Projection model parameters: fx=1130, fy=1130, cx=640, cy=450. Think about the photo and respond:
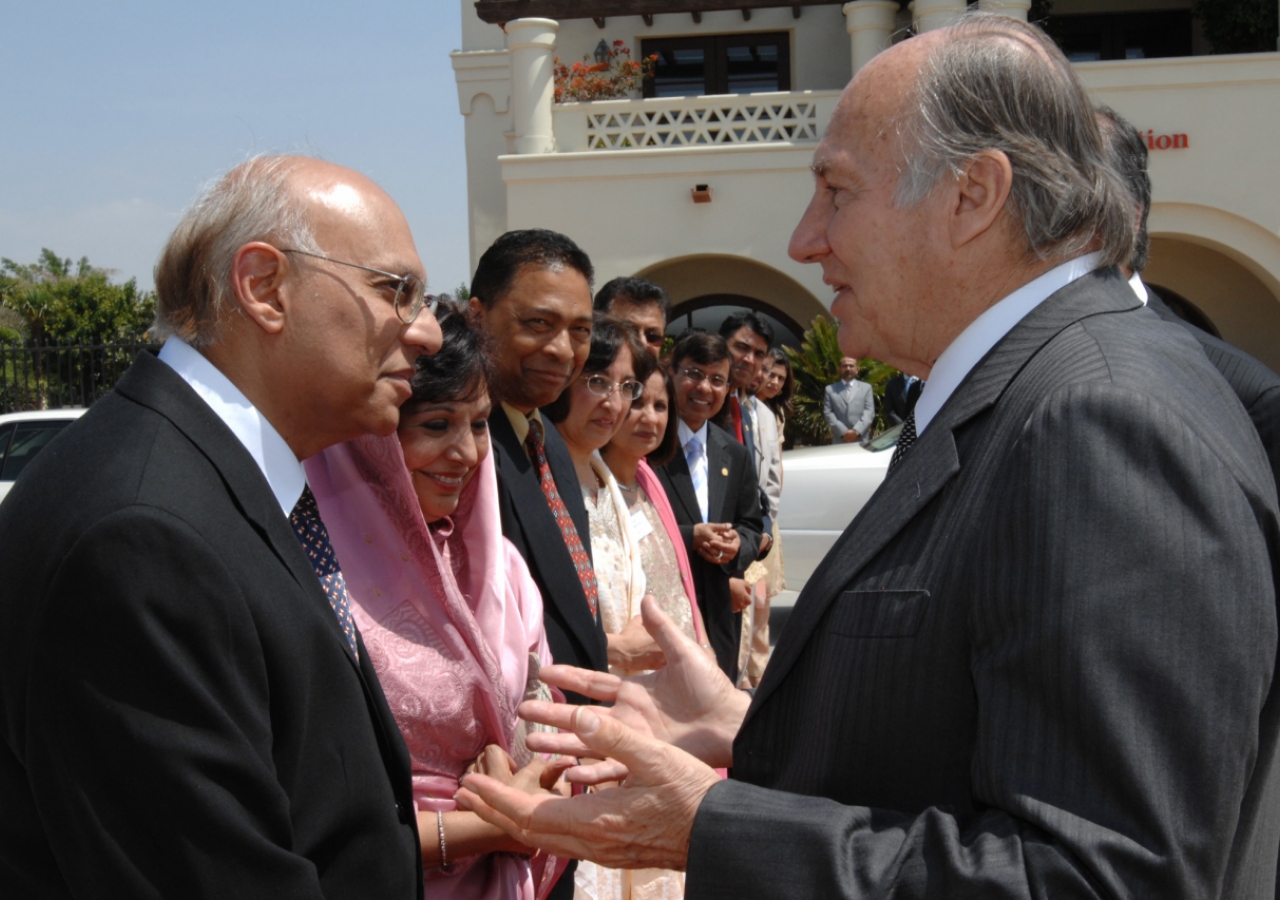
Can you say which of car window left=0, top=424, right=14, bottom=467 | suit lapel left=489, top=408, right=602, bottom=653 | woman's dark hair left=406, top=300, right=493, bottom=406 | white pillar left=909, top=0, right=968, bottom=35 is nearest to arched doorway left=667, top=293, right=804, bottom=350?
white pillar left=909, top=0, right=968, bottom=35

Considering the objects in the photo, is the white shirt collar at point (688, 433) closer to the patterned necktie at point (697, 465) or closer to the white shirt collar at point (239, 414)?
the patterned necktie at point (697, 465)

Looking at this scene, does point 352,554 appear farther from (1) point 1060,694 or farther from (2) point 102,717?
(1) point 1060,694

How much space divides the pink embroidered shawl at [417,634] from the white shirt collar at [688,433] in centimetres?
305

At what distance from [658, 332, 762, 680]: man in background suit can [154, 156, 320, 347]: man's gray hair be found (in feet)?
10.7

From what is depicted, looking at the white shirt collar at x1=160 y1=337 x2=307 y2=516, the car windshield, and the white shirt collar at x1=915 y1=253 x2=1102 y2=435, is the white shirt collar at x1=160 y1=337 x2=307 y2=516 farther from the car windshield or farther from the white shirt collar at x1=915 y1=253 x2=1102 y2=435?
the car windshield

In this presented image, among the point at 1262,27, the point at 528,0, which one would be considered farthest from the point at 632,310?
the point at 1262,27

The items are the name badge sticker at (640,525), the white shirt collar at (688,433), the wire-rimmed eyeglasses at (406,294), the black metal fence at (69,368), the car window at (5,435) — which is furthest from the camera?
the black metal fence at (69,368)

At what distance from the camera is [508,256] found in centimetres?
358

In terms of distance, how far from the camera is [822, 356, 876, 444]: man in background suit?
12406 millimetres

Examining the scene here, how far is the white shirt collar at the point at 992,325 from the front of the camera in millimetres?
1579

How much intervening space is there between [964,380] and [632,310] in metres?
3.90

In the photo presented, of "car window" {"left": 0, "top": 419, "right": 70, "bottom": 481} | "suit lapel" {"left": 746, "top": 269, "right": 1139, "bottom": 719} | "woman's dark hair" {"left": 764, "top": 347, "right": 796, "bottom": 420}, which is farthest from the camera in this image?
"car window" {"left": 0, "top": 419, "right": 70, "bottom": 481}

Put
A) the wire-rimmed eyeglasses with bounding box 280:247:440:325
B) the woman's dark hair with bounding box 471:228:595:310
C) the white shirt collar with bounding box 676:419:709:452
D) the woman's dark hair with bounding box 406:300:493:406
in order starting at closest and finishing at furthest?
1. the wire-rimmed eyeglasses with bounding box 280:247:440:325
2. the woman's dark hair with bounding box 406:300:493:406
3. the woman's dark hair with bounding box 471:228:595:310
4. the white shirt collar with bounding box 676:419:709:452

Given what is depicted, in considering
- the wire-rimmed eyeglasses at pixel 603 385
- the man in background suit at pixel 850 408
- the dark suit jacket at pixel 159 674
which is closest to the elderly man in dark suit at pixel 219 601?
the dark suit jacket at pixel 159 674
